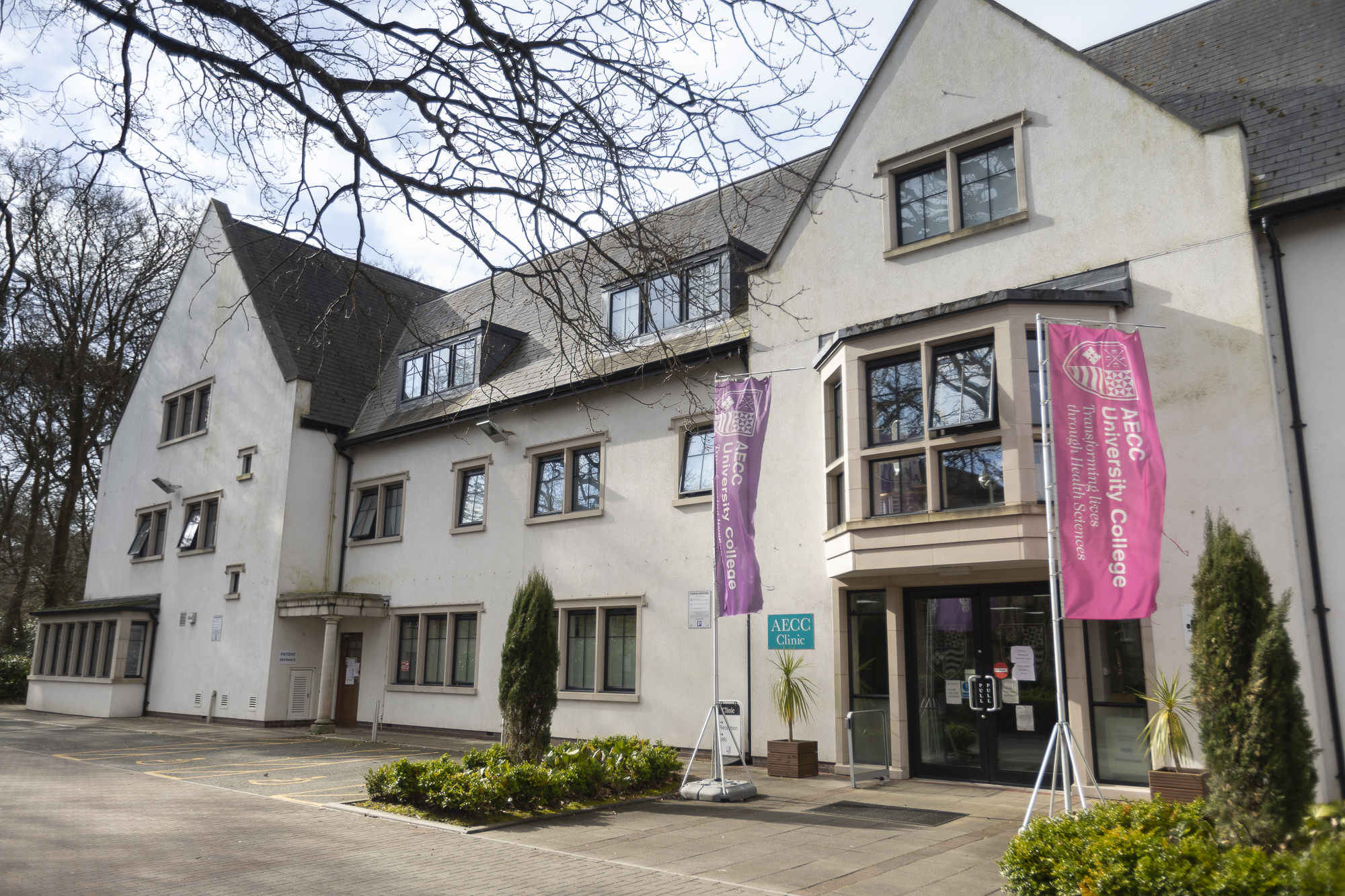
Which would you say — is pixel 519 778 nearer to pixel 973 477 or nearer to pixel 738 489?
pixel 738 489

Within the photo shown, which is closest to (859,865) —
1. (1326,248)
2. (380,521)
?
(1326,248)

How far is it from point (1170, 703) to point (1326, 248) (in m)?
5.47

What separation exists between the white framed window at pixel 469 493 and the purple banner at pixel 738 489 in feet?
29.4

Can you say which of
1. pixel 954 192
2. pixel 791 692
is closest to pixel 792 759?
pixel 791 692

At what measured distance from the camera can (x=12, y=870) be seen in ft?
25.5

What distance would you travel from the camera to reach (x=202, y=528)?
25.9 metres

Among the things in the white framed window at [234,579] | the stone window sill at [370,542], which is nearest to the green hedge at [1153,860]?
the stone window sill at [370,542]

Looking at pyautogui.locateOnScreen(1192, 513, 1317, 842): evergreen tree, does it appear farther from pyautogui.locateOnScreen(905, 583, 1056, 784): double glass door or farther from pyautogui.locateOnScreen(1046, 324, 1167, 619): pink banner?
pyautogui.locateOnScreen(905, 583, 1056, 784): double glass door

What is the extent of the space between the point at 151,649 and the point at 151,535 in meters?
3.50

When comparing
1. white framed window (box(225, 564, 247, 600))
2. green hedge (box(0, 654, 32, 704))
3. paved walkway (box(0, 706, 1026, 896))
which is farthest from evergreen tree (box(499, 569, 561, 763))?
green hedge (box(0, 654, 32, 704))

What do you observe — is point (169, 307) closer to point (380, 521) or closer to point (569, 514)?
point (380, 521)

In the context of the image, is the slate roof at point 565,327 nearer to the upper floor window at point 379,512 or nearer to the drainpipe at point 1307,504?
the upper floor window at point 379,512

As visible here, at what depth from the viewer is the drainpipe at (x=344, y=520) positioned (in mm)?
23406

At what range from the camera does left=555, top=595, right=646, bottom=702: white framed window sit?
55.5ft
